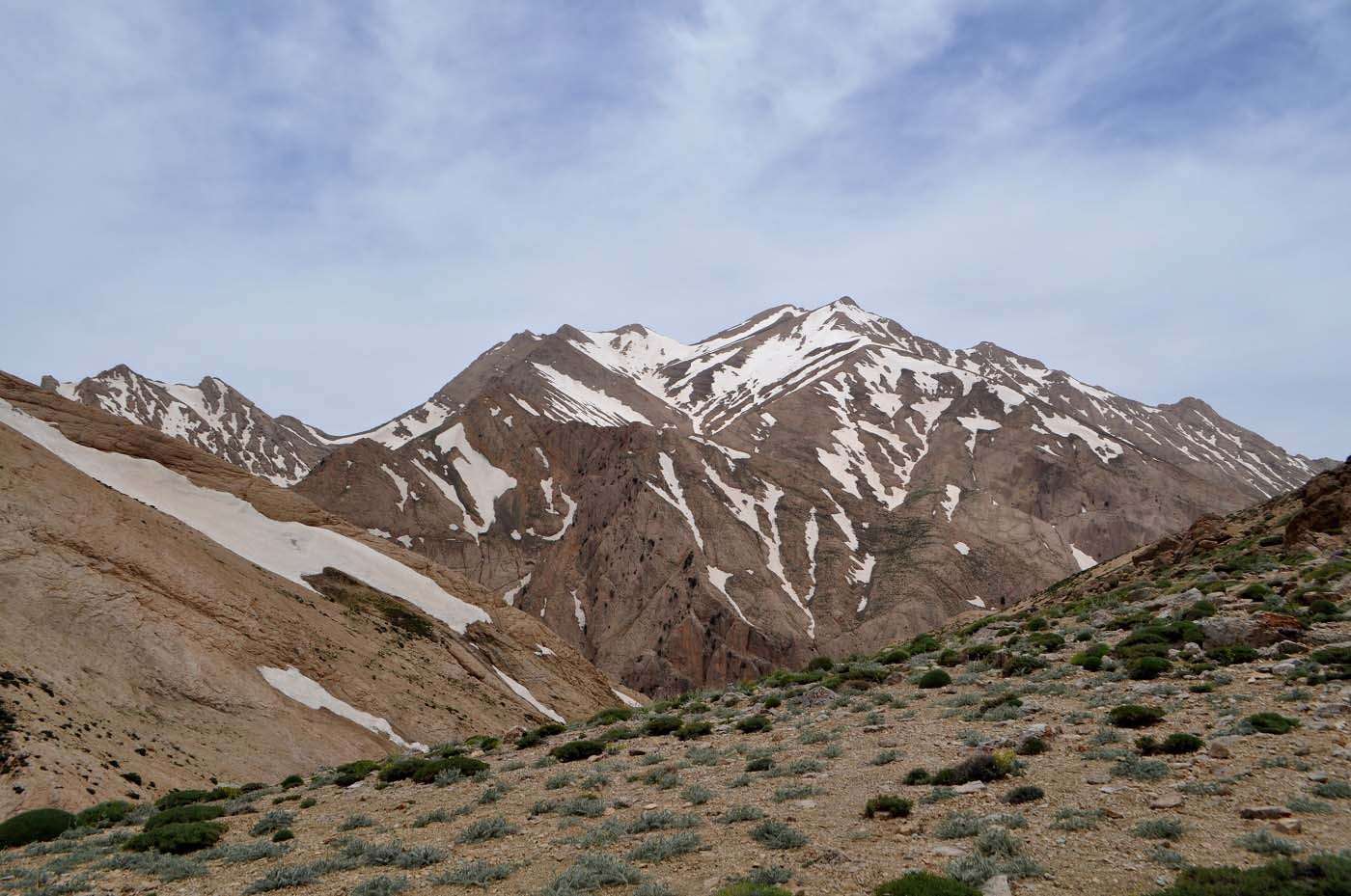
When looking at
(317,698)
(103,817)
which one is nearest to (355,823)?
(103,817)

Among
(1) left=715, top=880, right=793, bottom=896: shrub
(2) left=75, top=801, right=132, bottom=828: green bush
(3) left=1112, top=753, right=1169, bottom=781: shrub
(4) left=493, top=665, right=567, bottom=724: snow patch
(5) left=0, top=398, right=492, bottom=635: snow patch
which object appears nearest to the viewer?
(1) left=715, top=880, right=793, bottom=896: shrub

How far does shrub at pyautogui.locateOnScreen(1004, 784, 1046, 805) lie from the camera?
1202cm

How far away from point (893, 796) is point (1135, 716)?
5607 millimetres

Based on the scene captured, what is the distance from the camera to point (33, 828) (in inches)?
684

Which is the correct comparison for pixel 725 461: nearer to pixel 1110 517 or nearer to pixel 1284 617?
pixel 1110 517

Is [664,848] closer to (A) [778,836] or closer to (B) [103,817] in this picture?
(A) [778,836]

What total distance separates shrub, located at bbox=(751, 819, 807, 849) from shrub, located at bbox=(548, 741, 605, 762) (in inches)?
332

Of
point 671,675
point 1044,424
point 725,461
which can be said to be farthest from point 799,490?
point 1044,424

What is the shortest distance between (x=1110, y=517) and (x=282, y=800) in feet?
591

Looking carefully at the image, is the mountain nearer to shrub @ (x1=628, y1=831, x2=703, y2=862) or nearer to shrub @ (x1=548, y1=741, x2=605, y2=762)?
shrub @ (x1=548, y1=741, x2=605, y2=762)

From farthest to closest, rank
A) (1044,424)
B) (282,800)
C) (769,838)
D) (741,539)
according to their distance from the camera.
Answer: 1. (1044,424)
2. (741,539)
3. (282,800)
4. (769,838)

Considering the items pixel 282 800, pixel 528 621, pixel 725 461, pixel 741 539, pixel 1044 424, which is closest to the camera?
pixel 282 800

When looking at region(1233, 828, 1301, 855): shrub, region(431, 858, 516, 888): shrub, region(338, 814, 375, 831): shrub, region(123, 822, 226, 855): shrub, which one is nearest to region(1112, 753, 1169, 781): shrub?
region(1233, 828, 1301, 855): shrub

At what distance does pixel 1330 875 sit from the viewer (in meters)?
7.99
